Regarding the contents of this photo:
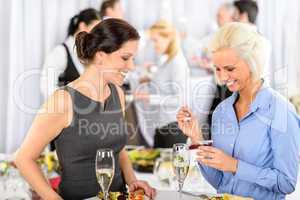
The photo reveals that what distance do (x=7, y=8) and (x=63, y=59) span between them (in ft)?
2.98

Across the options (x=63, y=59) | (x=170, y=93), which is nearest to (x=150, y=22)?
(x=170, y=93)

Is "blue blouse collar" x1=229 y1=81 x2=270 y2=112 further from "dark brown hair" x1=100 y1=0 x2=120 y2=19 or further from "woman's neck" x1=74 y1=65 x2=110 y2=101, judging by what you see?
"dark brown hair" x1=100 y1=0 x2=120 y2=19

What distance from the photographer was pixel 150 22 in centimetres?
466

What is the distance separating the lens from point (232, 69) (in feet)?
5.73

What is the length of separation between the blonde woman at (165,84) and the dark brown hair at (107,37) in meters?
1.51

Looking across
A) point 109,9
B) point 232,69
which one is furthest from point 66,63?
point 232,69

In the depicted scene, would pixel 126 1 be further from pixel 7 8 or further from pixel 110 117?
pixel 110 117

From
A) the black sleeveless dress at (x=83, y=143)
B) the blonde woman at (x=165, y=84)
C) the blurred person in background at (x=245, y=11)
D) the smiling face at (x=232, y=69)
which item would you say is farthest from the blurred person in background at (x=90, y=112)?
the blurred person in background at (x=245, y=11)

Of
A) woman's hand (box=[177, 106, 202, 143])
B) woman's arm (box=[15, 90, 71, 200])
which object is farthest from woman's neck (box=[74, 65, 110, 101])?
woman's hand (box=[177, 106, 202, 143])

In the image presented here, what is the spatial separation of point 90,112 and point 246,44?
578 mm

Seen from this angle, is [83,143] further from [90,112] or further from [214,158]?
[214,158]

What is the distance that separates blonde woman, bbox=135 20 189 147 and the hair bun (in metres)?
1.49

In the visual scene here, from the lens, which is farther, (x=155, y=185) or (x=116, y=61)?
(x=155, y=185)

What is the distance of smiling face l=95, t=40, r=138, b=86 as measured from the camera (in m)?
1.82
